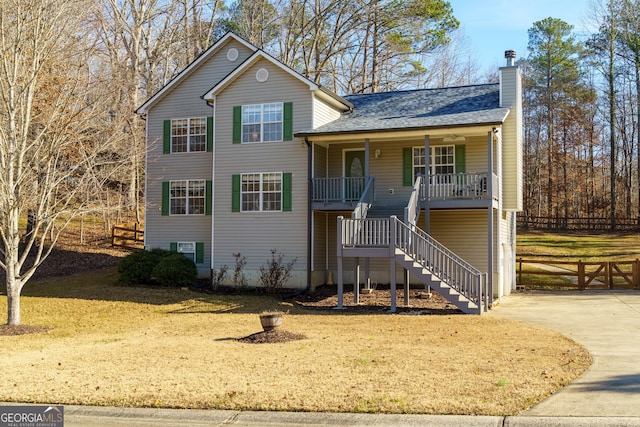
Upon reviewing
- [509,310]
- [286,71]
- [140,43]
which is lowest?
[509,310]

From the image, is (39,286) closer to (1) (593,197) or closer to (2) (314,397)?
(2) (314,397)

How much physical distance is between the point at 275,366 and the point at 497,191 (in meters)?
13.4

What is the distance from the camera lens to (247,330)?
14789mm

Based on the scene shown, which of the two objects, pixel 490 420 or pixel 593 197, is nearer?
pixel 490 420

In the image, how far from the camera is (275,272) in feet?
72.7

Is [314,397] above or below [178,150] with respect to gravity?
below

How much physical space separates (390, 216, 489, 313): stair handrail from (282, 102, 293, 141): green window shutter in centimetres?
656

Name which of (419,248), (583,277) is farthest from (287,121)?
(583,277)

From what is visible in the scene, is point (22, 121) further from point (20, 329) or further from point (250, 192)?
point (250, 192)

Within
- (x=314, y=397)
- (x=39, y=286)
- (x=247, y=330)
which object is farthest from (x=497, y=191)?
(x=39, y=286)

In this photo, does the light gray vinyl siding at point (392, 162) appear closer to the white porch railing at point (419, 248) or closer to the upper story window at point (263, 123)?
the upper story window at point (263, 123)

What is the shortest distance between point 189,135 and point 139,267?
5763mm

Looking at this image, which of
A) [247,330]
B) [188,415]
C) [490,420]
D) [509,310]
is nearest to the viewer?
[490,420]

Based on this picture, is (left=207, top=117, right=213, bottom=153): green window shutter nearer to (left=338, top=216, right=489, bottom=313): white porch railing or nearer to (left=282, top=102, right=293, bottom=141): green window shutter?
(left=282, top=102, right=293, bottom=141): green window shutter
